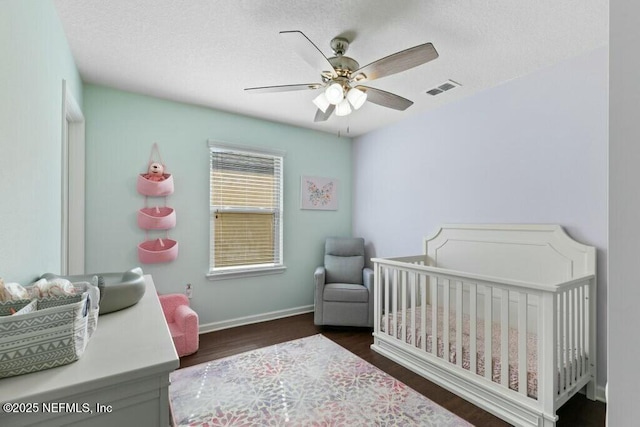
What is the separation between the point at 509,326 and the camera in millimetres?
2262

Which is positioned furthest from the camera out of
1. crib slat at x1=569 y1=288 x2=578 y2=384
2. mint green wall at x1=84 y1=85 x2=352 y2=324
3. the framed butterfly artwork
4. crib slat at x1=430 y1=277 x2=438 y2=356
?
the framed butterfly artwork

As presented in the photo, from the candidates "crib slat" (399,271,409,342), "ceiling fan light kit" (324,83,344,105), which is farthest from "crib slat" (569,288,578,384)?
"ceiling fan light kit" (324,83,344,105)

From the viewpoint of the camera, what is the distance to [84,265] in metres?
2.54

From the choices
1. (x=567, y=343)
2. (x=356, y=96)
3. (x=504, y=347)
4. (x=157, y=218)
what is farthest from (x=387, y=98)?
(x=157, y=218)

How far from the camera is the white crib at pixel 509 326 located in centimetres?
169

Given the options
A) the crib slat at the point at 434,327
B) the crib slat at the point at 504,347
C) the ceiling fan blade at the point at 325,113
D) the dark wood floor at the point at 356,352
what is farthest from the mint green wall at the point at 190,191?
the crib slat at the point at 504,347

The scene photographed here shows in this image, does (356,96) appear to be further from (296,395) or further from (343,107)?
(296,395)

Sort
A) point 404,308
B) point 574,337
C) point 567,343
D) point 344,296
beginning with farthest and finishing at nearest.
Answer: point 344,296
point 404,308
point 574,337
point 567,343

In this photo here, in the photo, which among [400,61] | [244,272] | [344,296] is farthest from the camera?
[244,272]

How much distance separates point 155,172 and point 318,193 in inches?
74.8

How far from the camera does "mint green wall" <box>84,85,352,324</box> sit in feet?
8.58

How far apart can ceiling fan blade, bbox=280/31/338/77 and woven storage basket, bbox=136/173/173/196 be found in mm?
1829

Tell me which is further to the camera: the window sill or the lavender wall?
the window sill

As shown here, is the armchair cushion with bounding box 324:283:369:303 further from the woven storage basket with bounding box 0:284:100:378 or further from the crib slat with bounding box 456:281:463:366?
the woven storage basket with bounding box 0:284:100:378
